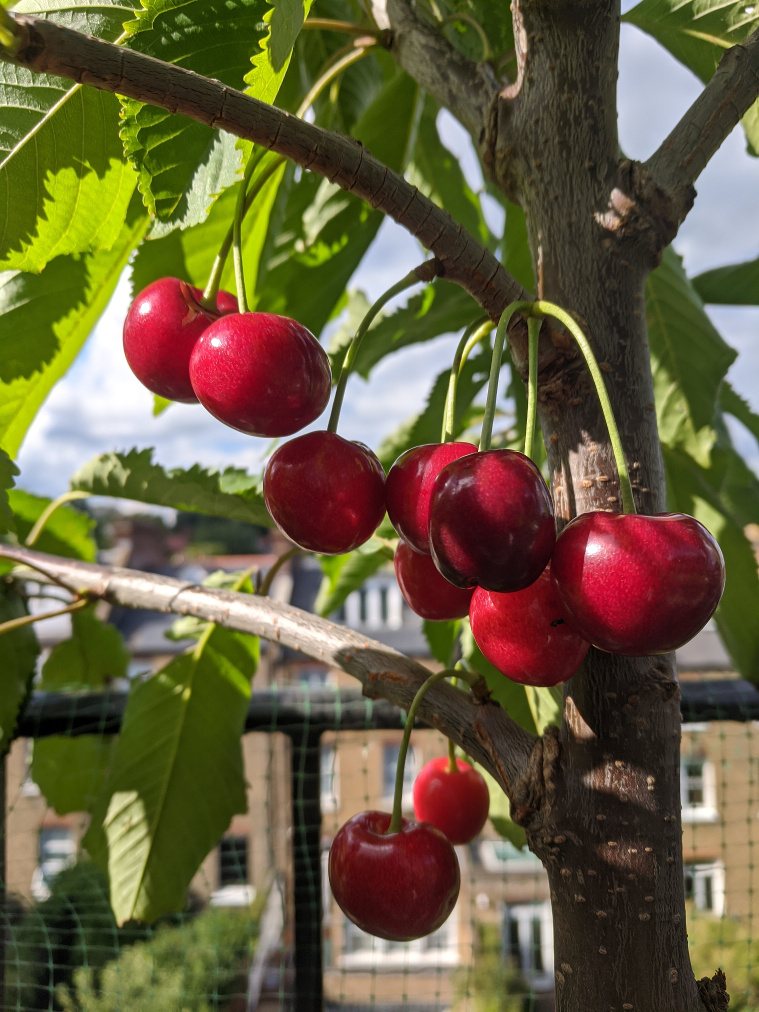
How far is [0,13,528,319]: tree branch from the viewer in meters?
0.37

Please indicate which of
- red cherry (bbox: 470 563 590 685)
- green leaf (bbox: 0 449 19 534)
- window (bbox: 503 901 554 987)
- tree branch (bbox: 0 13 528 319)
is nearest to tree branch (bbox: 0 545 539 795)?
red cherry (bbox: 470 563 590 685)

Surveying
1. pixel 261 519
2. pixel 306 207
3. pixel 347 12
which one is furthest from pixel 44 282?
pixel 347 12

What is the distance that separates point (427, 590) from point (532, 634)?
0.47ft

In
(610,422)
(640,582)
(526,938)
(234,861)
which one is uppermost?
(610,422)

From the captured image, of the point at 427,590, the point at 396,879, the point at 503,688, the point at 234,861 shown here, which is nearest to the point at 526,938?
the point at 234,861

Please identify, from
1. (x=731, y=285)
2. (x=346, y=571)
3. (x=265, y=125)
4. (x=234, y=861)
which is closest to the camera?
(x=265, y=125)

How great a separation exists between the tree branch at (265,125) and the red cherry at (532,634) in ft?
0.68

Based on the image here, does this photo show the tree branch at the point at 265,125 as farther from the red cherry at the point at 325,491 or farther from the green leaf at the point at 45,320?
the green leaf at the point at 45,320

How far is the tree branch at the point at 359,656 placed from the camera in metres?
0.63

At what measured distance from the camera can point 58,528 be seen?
1368 mm

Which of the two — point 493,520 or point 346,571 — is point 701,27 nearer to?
point 493,520

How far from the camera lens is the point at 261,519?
1.03 m

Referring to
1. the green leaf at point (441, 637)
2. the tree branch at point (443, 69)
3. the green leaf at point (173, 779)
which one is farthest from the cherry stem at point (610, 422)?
the green leaf at point (173, 779)

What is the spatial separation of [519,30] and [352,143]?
0.95 ft
